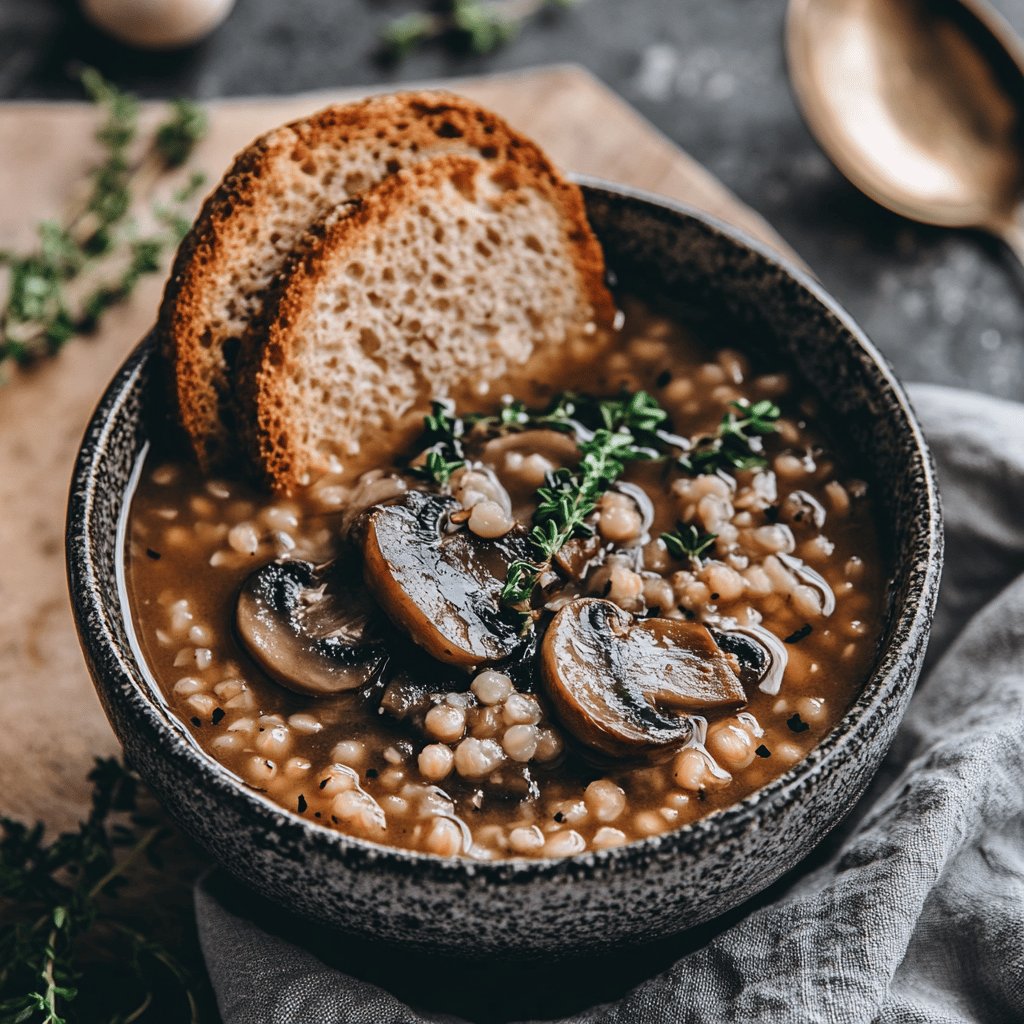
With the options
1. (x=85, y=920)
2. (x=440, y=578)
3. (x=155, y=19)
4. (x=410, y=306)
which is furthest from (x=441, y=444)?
(x=155, y=19)

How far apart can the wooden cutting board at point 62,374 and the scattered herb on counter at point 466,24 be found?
1.88 feet

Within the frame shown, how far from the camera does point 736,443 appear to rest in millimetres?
2936

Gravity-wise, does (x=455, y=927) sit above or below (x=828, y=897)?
above

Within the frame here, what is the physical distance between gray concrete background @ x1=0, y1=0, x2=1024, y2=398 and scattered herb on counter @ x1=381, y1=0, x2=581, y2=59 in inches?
2.0

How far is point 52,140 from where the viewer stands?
406cm

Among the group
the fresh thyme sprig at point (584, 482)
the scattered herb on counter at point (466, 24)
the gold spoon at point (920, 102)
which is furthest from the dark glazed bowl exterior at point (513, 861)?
the scattered herb on counter at point (466, 24)

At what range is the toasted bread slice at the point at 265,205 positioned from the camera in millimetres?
2771

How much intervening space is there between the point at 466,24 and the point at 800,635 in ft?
9.90

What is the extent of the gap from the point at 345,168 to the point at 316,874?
157 cm

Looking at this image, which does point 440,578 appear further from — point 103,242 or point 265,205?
point 103,242

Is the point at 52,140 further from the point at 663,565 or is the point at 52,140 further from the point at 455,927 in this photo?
the point at 455,927

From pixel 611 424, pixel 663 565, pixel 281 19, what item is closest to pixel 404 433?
pixel 611 424

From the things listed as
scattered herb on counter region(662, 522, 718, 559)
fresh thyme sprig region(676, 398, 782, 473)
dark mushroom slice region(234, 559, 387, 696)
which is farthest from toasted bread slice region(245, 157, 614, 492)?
scattered herb on counter region(662, 522, 718, 559)

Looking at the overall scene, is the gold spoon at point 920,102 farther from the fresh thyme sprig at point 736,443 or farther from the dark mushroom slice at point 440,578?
the dark mushroom slice at point 440,578
